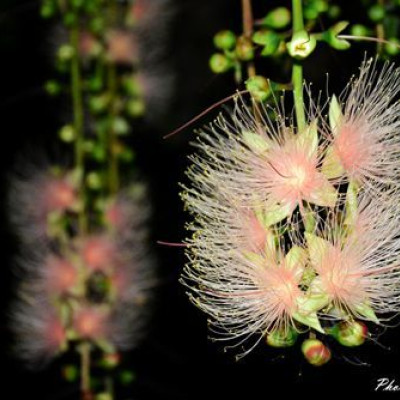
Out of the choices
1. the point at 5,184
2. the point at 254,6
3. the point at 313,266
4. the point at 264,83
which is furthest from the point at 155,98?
the point at 313,266

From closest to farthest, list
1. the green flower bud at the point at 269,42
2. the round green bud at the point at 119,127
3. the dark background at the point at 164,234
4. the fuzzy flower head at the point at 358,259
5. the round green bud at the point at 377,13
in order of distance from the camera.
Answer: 1. the fuzzy flower head at the point at 358,259
2. the green flower bud at the point at 269,42
3. the round green bud at the point at 377,13
4. the round green bud at the point at 119,127
5. the dark background at the point at 164,234

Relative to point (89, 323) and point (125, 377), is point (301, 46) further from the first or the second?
point (125, 377)

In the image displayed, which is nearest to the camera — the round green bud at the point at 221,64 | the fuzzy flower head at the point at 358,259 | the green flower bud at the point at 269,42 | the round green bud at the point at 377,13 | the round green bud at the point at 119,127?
the fuzzy flower head at the point at 358,259

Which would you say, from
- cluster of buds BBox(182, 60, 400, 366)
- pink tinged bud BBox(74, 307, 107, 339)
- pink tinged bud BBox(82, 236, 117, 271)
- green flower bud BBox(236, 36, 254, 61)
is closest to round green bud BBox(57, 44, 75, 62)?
pink tinged bud BBox(82, 236, 117, 271)

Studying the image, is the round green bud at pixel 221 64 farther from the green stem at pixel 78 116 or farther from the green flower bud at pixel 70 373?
the green flower bud at pixel 70 373

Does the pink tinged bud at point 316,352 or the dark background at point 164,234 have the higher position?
the dark background at point 164,234

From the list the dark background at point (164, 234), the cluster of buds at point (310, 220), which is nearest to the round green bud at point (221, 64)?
the cluster of buds at point (310, 220)

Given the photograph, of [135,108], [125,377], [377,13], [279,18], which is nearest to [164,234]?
[135,108]
